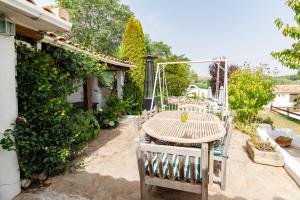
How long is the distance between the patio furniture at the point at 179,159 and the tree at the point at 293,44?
3.59 metres

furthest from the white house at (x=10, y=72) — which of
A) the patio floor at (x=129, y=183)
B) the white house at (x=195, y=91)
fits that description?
the white house at (x=195, y=91)

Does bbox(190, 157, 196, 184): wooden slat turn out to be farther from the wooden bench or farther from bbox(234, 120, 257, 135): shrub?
bbox(234, 120, 257, 135): shrub

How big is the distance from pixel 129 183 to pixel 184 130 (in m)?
1.34

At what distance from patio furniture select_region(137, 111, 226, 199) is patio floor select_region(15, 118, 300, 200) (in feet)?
2.02

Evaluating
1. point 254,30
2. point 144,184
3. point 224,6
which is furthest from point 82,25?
point 144,184

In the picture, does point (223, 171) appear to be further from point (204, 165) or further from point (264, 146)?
point (264, 146)

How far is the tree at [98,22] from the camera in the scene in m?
22.5

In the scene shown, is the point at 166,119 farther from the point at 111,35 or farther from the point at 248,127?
the point at 111,35

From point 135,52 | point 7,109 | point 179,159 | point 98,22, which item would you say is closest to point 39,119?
point 7,109

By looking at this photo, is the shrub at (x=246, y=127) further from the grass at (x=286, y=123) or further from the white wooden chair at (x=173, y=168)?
the white wooden chair at (x=173, y=168)

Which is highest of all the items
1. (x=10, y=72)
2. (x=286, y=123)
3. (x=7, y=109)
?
(x=10, y=72)

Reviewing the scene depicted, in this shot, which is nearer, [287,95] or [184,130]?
[184,130]

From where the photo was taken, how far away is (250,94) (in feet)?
23.2

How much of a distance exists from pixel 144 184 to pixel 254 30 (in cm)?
1473
